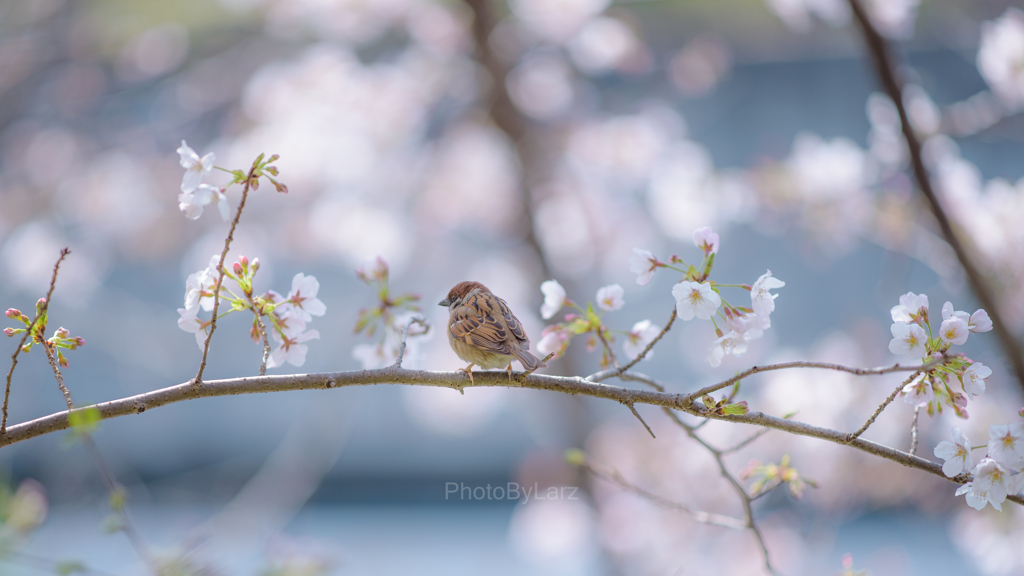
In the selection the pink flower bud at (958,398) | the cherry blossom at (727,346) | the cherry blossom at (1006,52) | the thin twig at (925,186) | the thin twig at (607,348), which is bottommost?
the pink flower bud at (958,398)

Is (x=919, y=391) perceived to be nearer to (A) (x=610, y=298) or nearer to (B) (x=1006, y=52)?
(A) (x=610, y=298)

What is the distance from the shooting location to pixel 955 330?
0.86 m

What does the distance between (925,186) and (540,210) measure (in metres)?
2.60

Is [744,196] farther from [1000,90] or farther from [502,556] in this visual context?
[502,556]

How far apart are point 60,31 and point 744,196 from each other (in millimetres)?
3644

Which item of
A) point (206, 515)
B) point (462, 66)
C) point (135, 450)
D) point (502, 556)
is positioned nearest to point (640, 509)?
point (502, 556)

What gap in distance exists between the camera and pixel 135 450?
5.99m

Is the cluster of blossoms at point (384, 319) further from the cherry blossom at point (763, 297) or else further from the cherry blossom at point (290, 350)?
the cherry blossom at point (763, 297)

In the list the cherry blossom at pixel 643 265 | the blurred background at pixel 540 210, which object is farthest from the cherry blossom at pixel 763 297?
the blurred background at pixel 540 210

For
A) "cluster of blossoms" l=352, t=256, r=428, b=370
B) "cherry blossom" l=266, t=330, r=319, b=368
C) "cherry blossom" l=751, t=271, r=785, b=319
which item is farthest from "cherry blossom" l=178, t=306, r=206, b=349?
"cherry blossom" l=751, t=271, r=785, b=319

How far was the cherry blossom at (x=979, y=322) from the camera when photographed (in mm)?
880

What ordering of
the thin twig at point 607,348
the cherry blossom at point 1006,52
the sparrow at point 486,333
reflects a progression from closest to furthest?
the thin twig at point 607,348, the sparrow at point 486,333, the cherry blossom at point 1006,52

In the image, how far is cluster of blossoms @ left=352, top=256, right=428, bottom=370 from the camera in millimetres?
1178

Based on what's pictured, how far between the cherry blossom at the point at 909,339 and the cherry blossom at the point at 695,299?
0.24 metres
